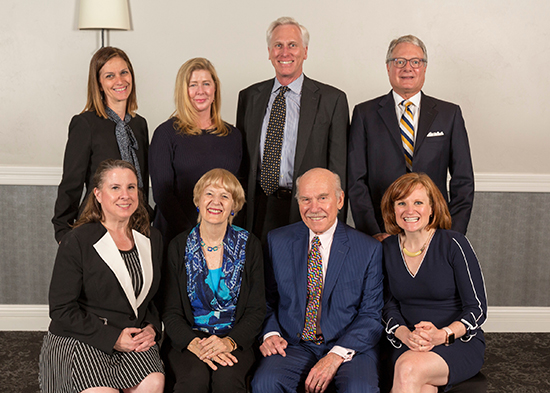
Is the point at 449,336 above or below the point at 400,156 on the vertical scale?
below

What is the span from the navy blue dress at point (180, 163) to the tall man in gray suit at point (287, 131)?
19 cm

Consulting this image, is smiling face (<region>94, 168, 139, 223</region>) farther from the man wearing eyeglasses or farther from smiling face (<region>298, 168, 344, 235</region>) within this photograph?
the man wearing eyeglasses

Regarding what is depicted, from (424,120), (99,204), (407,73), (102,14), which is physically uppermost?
(102,14)

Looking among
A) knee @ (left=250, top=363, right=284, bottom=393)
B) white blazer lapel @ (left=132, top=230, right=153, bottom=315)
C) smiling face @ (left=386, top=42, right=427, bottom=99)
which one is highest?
smiling face @ (left=386, top=42, right=427, bottom=99)

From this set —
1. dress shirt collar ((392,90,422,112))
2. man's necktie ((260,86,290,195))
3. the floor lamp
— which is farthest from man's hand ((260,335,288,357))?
the floor lamp

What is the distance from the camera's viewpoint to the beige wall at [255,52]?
12.3 feet

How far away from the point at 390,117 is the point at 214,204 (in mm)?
1037

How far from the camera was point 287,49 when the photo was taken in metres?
2.84

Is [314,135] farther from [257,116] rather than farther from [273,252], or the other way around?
[273,252]

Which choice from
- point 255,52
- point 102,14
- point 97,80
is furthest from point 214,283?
point 102,14

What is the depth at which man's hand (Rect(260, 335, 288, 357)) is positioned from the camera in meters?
2.40

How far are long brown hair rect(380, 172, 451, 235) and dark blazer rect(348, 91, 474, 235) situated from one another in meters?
0.26

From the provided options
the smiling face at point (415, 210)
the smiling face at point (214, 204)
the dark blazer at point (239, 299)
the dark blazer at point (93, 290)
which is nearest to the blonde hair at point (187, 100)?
the smiling face at point (214, 204)

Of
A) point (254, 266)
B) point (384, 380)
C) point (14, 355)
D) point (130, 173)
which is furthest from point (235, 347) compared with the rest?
point (14, 355)
